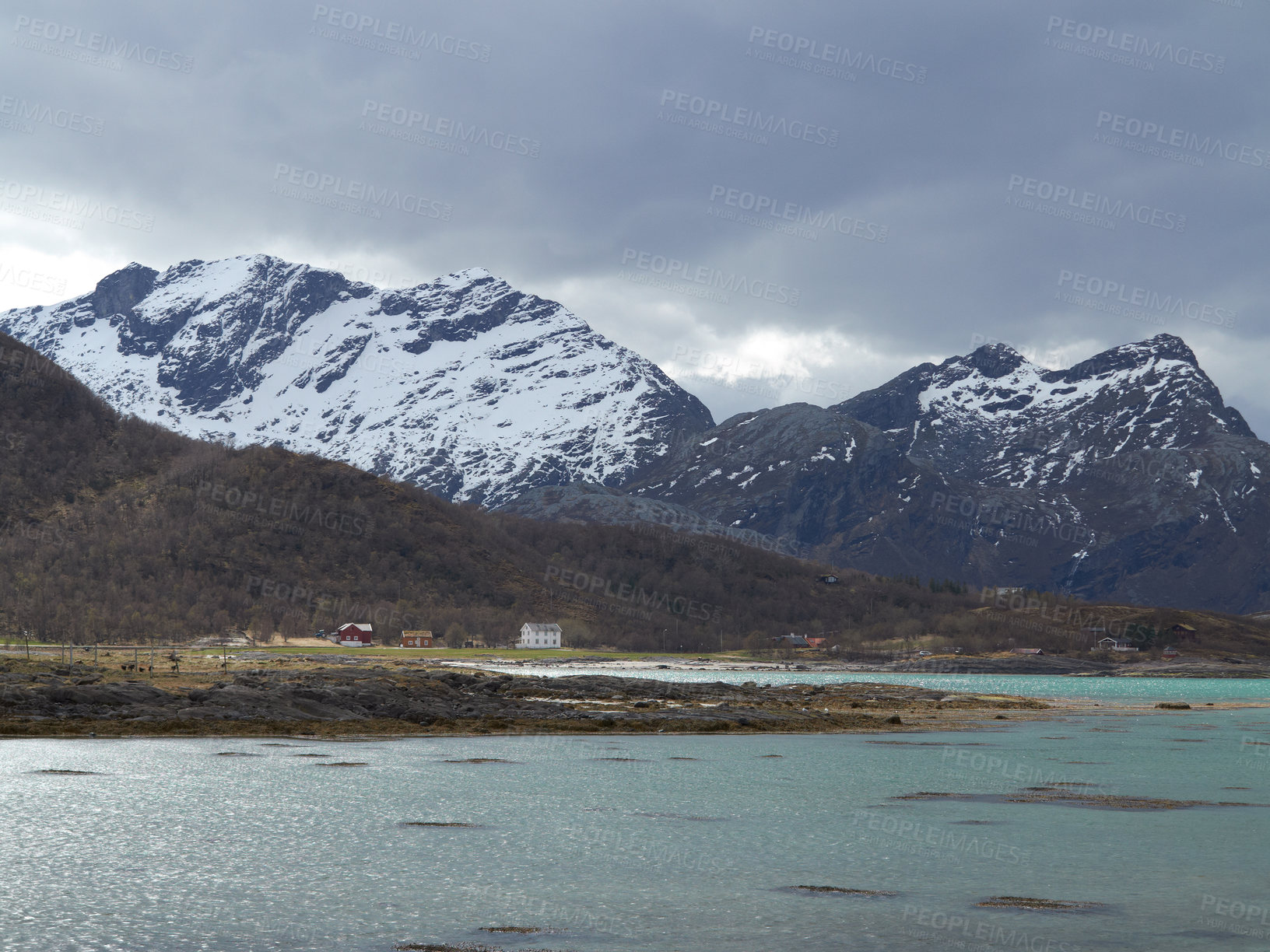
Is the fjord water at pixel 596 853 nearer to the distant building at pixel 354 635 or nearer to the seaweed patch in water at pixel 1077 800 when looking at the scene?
the seaweed patch in water at pixel 1077 800

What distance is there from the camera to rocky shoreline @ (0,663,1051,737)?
55719 mm

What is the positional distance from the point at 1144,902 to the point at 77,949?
19817mm

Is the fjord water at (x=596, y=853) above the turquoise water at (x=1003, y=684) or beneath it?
above

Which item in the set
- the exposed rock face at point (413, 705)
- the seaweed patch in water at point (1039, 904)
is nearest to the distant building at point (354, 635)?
the exposed rock face at point (413, 705)

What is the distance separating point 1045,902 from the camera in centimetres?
2292

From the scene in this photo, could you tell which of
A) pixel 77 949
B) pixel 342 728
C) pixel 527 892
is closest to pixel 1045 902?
pixel 527 892

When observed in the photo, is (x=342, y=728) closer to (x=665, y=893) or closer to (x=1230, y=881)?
(x=665, y=893)

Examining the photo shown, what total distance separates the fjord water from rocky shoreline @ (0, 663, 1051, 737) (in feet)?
25.4

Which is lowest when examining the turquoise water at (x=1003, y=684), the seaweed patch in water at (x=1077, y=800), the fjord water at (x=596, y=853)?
the turquoise water at (x=1003, y=684)

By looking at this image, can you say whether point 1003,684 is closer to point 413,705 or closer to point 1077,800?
point 413,705

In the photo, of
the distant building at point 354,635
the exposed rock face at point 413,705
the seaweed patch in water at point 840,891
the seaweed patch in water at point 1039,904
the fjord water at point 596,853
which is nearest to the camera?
the fjord water at point 596,853

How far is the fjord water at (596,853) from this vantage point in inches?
792

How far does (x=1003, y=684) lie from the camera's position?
17225 centimetres

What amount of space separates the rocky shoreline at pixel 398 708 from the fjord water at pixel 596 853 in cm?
775
